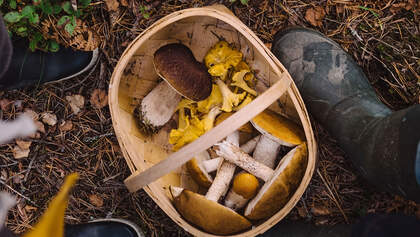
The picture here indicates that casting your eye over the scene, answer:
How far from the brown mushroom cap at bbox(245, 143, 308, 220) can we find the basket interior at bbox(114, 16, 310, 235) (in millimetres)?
360

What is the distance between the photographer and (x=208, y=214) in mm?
1799

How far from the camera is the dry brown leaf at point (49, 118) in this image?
2434 mm

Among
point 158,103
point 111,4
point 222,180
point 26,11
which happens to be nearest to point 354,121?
point 222,180

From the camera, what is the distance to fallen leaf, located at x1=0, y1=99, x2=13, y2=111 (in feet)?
8.00

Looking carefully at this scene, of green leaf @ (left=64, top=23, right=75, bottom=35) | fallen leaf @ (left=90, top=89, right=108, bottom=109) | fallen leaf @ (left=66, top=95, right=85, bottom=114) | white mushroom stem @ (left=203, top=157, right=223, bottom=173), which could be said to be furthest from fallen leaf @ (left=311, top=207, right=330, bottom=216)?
green leaf @ (left=64, top=23, right=75, bottom=35)

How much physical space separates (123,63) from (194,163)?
2.16 feet

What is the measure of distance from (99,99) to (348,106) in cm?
159

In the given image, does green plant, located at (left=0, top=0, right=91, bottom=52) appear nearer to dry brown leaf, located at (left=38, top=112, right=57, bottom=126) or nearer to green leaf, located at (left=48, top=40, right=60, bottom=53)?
green leaf, located at (left=48, top=40, right=60, bottom=53)

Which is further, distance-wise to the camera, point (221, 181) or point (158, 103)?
point (158, 103)

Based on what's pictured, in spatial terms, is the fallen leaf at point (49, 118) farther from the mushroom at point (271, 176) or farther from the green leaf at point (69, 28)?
the mushroom at point (271, 176)

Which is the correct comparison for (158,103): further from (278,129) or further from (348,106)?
(348,106)

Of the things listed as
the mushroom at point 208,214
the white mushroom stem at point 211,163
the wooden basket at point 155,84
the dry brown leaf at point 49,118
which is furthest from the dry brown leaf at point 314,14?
the dry brown leaf at point 49,118

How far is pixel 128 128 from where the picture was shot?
6.77ft

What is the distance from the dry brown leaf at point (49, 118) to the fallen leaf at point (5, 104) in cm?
24
